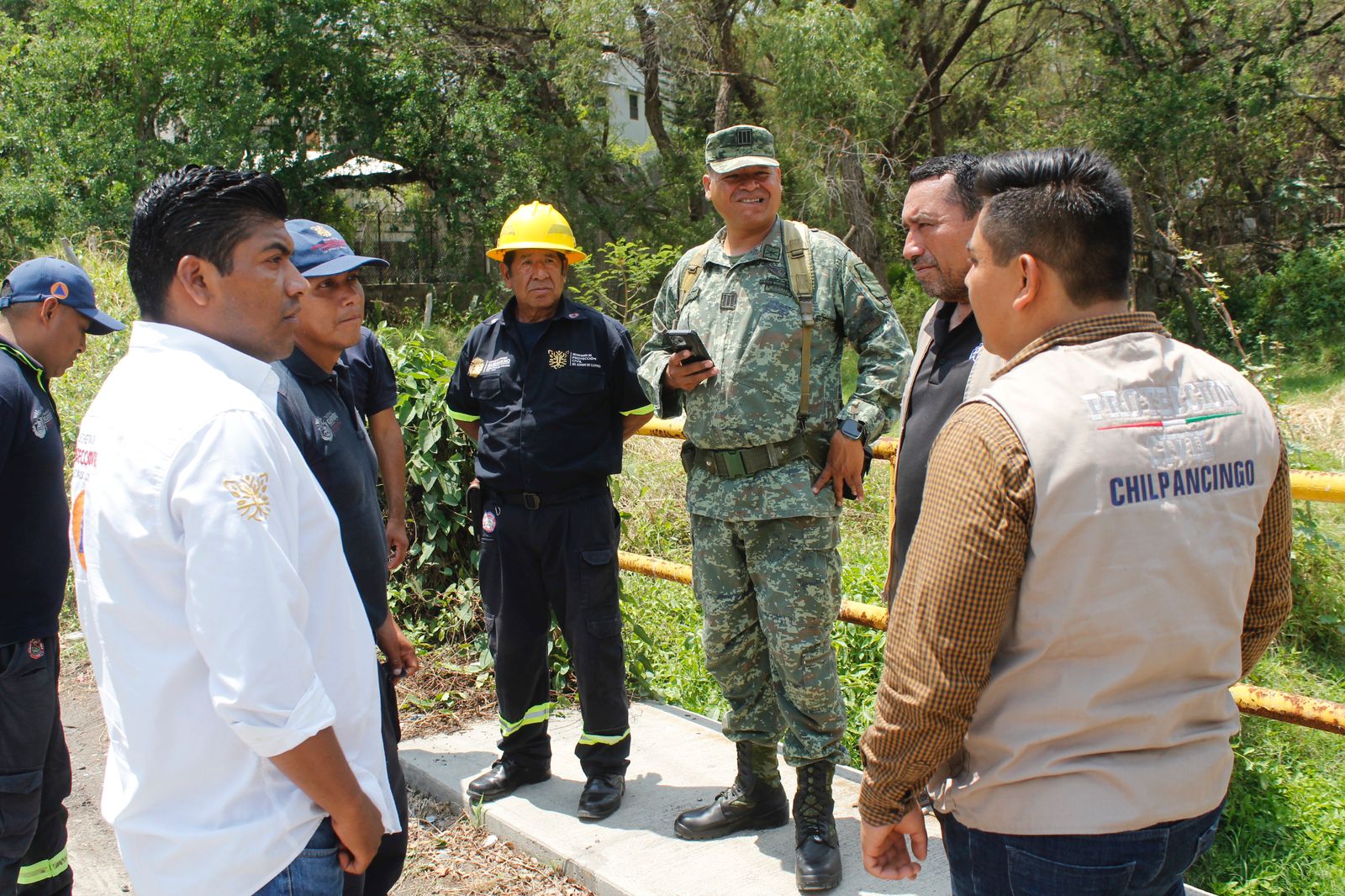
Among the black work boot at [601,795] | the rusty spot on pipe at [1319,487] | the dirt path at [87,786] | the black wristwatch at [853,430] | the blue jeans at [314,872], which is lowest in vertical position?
the dirt path at [87,786]

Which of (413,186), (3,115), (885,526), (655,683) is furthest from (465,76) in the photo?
(655,683)

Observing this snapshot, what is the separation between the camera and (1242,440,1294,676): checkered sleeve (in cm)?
192

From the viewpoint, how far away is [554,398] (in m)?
3.90

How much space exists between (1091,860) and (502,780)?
273 centimetres

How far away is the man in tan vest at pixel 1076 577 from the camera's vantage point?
1657 millimetres

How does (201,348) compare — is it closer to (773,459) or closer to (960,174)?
(773,459)

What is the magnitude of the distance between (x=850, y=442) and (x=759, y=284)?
0.62 m

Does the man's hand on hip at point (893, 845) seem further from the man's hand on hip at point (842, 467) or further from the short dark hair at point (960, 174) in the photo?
the short dark hair at point (960, 174)

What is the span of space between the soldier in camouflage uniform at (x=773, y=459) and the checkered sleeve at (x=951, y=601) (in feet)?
5.12

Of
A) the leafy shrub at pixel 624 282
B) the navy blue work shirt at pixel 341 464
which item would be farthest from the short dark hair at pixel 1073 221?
the leafy shrub at pixel 624 282

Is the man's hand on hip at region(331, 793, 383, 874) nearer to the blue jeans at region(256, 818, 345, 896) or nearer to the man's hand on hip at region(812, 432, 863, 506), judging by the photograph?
the blue jeans at region(256, 818, 345, 896)

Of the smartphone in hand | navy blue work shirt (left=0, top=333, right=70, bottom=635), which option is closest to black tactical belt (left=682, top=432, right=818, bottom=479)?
the smartphone in hand

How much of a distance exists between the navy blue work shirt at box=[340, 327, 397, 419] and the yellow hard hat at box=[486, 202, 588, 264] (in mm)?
615

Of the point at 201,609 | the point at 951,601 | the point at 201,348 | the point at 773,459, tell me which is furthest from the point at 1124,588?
the point at 773,459
